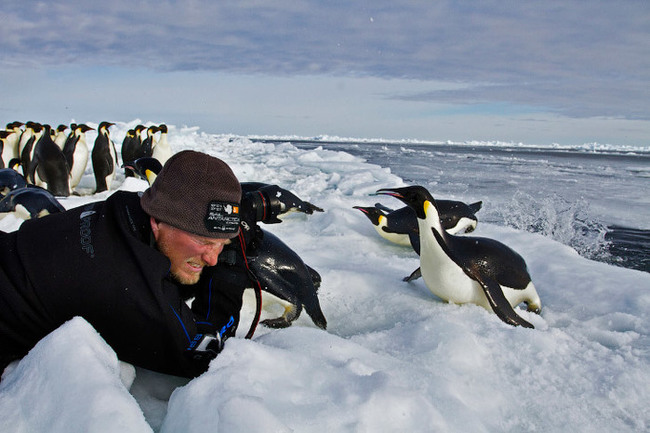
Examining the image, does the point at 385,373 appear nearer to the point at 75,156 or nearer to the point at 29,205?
the point at 29,205

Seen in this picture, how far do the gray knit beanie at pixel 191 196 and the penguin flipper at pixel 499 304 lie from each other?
1.88 meters

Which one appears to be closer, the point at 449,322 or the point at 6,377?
the point at 6,377

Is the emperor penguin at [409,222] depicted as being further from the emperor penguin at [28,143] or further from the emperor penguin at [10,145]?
the emperor penguin at [10,145]

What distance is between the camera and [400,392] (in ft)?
4.52

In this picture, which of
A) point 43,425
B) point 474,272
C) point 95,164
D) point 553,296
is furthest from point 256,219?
point 95,164

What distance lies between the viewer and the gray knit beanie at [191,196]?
4.68 ft

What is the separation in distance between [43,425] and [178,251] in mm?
597

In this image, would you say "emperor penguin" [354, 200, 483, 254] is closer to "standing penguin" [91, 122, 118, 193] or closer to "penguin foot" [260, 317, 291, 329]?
"penguin foot" [260, 317, 291, 329]

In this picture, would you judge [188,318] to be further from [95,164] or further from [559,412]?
[95,164]

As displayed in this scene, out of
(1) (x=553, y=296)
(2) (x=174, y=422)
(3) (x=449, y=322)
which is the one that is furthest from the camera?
(1) (x=553, y=296)

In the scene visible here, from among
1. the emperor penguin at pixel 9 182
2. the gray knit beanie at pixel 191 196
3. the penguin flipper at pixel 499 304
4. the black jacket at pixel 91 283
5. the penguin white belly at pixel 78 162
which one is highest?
the gray knit beanie at pixel 191 196

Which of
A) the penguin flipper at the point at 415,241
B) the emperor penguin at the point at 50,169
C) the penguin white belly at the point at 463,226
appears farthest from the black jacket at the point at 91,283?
the emperor penguin at the point at 50,169

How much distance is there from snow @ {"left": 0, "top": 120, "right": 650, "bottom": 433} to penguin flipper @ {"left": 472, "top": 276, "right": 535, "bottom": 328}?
11 centimetres

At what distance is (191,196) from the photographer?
1.43 m
